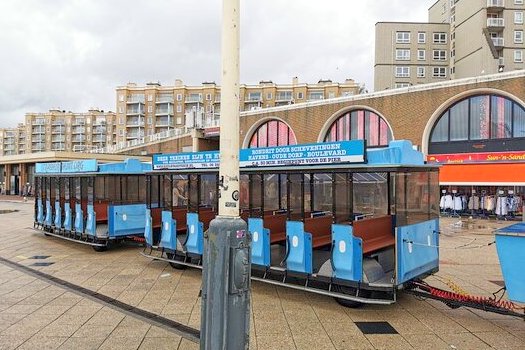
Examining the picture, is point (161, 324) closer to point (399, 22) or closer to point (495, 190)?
point (495, 190)

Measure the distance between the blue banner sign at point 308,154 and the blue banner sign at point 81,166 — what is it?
7.03 metres

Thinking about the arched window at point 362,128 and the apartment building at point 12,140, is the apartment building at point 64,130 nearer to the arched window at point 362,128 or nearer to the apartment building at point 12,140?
the apartment building at point 12,140

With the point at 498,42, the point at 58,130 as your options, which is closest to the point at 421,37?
the point at 498,42

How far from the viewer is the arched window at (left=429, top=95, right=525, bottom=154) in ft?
82.9

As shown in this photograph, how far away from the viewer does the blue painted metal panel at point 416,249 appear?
670 cm

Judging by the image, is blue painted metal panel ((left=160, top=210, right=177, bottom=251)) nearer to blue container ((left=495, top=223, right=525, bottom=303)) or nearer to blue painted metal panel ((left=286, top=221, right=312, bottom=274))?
blue painted metal panel ((left=286, top=221, right=312, bottom=274))

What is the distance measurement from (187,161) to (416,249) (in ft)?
18.0

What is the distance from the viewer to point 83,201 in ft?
44.7

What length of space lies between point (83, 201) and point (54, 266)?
3428 millimetres

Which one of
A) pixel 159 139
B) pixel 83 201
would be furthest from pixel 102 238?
pixel 159 139

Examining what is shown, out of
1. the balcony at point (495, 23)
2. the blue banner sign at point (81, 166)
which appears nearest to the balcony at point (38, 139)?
the balcony at point (495, 23)

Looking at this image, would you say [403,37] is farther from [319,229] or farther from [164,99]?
[319,229]

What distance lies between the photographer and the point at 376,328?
609cm

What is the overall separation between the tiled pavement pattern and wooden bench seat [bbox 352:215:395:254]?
1.03 m
